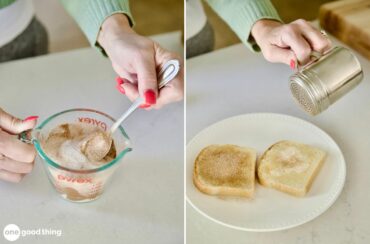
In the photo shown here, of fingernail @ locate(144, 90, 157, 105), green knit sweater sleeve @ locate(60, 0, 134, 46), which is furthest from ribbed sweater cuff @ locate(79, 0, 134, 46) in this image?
fingernail @ locate(144, 90, 157, 105)

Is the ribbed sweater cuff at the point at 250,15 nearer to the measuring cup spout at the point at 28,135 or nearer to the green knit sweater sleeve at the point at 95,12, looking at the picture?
the green knit sweater sleeve at the point at 95,12

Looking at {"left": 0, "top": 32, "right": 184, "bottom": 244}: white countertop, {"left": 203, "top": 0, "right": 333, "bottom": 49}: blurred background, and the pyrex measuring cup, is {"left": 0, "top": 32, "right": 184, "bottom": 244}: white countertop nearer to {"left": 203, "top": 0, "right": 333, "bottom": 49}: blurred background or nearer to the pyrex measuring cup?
the pyrex measuring cup

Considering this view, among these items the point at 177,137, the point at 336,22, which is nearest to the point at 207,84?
the point at 177,137

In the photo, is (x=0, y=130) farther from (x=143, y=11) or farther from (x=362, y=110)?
(x=143, y=11)

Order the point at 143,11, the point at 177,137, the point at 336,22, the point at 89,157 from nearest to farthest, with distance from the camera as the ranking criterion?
1. the point at 89,157
2. the point at 177,137
3. the point at 336,22
4. the point at 143,11

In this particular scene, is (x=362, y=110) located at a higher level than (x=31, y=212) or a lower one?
lower

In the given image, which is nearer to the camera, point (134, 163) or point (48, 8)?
point (134, 163)

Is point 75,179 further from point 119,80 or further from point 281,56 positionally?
point 281,56

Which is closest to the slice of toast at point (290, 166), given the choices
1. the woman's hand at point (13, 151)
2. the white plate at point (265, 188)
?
the white plate at point (265, 188)
